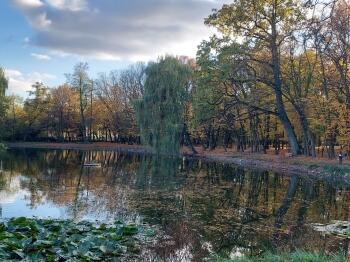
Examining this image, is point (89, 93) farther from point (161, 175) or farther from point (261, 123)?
point (161, 175)

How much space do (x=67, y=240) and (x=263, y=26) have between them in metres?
25.5

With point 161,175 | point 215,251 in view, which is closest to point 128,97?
point 161,175

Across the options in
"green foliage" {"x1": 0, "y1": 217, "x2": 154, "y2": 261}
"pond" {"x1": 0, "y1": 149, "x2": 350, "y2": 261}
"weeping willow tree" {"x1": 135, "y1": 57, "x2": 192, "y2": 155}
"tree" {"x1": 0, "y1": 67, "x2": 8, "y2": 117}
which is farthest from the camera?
"tree" {"x1": 0, "y1": 67, "x2": 8, "y2": 117}

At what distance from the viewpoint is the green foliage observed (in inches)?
306

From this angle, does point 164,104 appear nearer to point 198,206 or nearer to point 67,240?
point 198,206

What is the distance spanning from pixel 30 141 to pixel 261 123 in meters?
37.7

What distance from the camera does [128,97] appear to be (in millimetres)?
55781

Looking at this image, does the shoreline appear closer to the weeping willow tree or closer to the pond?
the pond

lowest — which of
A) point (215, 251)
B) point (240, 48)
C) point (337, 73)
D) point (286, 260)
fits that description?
point (215, 251)

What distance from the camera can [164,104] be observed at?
36.9 metres

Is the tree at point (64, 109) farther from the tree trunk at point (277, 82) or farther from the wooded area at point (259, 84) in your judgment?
the tree trunk at point (277, 82)

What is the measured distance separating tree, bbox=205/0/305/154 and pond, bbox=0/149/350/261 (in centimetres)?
922

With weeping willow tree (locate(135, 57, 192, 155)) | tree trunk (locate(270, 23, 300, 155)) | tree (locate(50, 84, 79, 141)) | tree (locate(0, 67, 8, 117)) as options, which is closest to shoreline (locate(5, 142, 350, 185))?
tree trunk (locate(270, 23, 300, 155))

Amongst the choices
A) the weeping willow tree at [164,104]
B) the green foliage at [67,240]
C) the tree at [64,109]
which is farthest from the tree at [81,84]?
the green foliage at [67,240]
